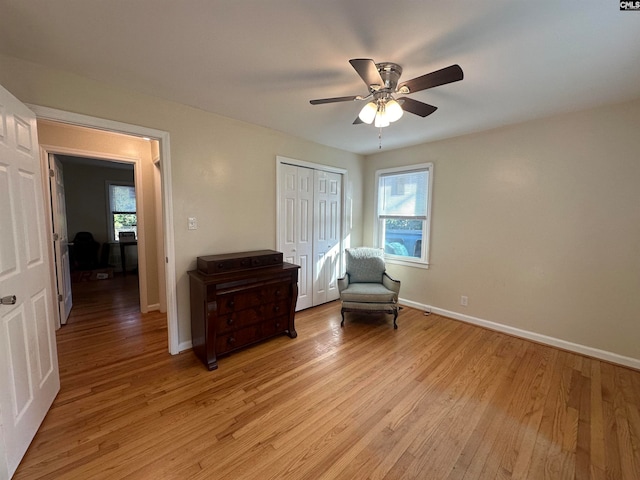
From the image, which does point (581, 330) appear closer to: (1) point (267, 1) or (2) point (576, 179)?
(2) point (576, 179)

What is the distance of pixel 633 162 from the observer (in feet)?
7.72

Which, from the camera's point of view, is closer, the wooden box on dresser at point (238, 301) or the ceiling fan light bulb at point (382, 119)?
the ceiling fan light bulb at point (382, 119)

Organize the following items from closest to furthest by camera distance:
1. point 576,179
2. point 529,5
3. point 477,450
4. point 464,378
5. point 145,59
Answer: point 529,5 → point 477,450 → point 145,59 → point 464,378 → point 576,179

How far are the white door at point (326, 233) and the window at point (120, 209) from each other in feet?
16.0

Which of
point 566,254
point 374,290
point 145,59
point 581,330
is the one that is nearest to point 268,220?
point 374,290

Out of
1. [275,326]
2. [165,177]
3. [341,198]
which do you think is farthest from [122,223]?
[275,326]

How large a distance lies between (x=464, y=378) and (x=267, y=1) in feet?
9.70

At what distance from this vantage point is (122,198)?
6.39 meters

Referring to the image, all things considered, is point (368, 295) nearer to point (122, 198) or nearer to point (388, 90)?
point (388, 90)

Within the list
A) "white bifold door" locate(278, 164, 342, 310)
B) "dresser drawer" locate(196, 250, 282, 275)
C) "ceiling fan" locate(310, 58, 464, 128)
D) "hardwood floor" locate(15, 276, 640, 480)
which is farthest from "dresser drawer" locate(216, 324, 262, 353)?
"ceiling fan" locate(310, 58, 464, 128)

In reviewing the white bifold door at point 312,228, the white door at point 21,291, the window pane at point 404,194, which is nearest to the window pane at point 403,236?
the window pane at point 404,194

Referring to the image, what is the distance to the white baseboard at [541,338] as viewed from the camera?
2460 millimetres

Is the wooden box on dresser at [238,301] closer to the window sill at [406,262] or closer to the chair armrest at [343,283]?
the chair armrest at [343,283]

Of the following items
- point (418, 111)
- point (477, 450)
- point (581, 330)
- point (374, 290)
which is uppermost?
point (418, 111)
